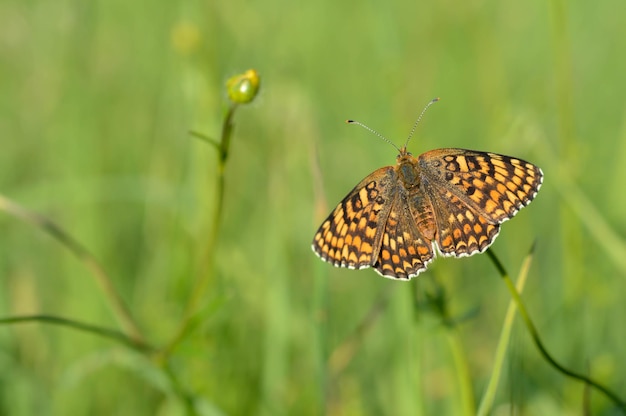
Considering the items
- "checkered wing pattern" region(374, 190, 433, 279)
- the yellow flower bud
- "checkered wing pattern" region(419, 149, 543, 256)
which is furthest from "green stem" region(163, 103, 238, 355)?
"checkered wing pattern" region(419, 149, 543, 256)

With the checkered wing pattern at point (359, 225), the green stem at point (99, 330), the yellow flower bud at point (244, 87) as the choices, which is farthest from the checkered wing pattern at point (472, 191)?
the green stem at point (99, 330)

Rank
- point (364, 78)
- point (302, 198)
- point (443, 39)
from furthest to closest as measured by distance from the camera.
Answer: point (443, 39) < point (364, 78) < point (302, 198)

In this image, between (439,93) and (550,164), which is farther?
(439,93)

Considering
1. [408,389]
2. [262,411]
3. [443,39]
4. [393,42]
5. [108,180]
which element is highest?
[443,39]

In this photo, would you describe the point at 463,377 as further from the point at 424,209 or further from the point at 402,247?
the point at 424,209

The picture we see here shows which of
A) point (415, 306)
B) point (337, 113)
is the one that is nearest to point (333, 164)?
point (337, 113)

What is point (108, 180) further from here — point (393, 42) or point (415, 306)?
point (415, 306)
